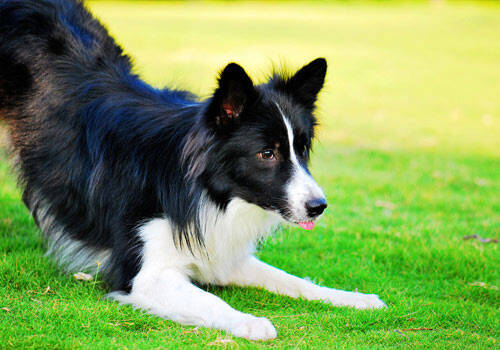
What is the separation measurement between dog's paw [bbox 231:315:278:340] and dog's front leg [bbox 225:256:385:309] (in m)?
0.87

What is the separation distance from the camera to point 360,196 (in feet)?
25.6

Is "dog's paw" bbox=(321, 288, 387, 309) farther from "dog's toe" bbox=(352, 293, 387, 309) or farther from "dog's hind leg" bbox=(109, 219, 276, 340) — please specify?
"dog's hind leg" bbox=(109, 219, 276, 340)

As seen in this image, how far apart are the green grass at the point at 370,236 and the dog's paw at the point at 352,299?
0.11 m

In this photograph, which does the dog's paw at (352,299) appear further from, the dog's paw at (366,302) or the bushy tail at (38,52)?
the bushy tail at (38,52)

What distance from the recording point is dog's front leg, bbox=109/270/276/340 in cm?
372

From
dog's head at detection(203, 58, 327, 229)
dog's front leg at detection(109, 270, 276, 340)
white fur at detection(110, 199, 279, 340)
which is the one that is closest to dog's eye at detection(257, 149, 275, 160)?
dog's head at detection(203, 58, 327, 229)

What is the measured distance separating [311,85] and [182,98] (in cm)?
118

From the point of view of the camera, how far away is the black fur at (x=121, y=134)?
160 inches

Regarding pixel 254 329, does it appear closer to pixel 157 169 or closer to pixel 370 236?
pixel 157 169

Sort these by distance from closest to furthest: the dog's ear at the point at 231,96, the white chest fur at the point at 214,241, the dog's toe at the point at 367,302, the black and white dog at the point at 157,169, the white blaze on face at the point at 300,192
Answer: the dog's ear at the point at 231,96 → the white blaze on face at the point at 300,192 → the black and white dog at the point at 157,169 → the white chest fur at the point at 214,241 → the dog's toe at the point at 367,302

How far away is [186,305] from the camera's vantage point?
155 inches

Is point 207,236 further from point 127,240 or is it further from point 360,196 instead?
point 360,196

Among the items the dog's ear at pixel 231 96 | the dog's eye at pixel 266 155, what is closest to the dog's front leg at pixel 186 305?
the dog's eye at pixel 266 155

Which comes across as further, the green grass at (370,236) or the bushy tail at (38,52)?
the bushy tail at (38,52)
